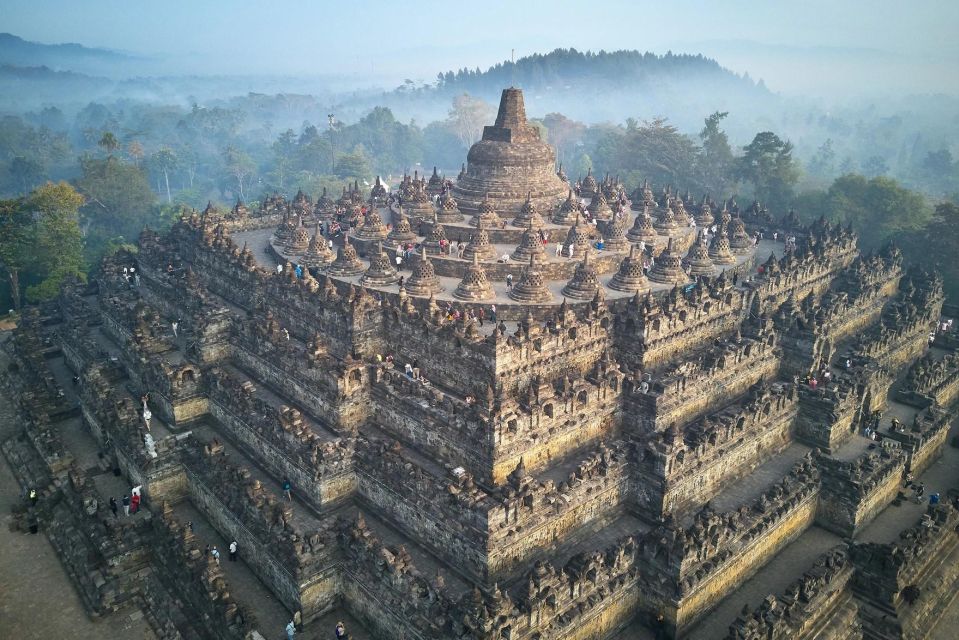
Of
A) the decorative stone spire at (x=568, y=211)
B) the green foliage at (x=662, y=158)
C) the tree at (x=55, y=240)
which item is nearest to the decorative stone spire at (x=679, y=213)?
the decorative stone spire at (x=568, y=211)

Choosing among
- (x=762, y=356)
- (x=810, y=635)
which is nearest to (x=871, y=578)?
(x=810, y=635)

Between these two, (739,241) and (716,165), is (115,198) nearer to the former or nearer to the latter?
(739,241)

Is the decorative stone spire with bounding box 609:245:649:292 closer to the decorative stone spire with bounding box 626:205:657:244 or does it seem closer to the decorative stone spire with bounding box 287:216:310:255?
the decorative stone spire with bounding box 626:205:657:244

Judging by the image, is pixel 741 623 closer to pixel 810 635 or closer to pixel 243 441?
pixel 810 635

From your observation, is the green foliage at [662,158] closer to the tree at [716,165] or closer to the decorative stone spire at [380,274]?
the tree at [716,165]

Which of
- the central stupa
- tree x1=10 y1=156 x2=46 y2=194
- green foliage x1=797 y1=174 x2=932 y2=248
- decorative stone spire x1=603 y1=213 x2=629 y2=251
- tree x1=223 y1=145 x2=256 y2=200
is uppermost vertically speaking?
the central stupa

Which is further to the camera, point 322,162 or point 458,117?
point 458,117

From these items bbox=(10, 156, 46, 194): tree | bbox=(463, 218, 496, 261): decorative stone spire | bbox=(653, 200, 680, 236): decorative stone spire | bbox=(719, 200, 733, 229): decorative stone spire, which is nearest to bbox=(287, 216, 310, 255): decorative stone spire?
bbox=(463, 218, 496, 261): decorative stone spire

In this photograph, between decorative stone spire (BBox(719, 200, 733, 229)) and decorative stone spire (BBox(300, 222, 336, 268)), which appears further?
decorative stone spire (BBox(719, 200, 733, 229))
